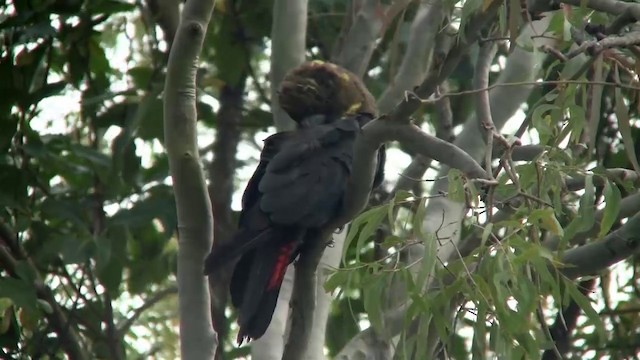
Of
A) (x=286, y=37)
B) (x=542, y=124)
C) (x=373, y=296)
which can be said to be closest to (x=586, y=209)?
(x=542, y=124)

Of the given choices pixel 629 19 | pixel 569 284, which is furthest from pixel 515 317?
pixel 629 19

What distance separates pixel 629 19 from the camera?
7.49 ft

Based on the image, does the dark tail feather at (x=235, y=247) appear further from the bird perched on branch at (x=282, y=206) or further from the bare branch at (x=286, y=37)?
the bare branch at (x=286, y=37)

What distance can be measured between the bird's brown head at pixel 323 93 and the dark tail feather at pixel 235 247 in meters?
0.84

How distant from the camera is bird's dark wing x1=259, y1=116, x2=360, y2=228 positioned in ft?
10.9

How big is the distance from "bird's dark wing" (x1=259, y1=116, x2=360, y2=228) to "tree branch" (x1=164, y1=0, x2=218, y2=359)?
0.58 metres

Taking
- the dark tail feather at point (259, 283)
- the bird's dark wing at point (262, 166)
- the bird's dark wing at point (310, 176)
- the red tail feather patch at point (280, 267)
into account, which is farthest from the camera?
the bird's dark wing at point (262, 166)

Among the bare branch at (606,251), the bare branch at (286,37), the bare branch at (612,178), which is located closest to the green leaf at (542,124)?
the bare branch at (612,178)

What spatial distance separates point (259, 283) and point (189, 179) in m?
0.59

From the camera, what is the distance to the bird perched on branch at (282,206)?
315cm

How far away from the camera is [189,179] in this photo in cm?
270

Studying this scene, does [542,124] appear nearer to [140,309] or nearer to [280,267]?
[280,267]

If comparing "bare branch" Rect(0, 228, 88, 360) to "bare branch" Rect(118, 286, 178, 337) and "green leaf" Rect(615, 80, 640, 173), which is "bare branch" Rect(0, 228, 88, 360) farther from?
"green leaf" Rect(615, 80, 640, 173)

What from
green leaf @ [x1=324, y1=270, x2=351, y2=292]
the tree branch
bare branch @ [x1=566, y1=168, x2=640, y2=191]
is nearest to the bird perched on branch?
the tree branch
